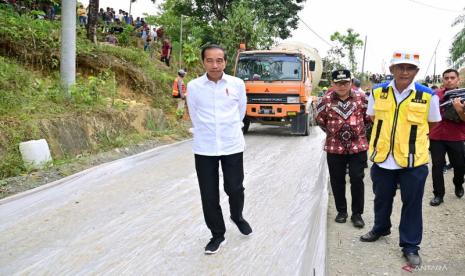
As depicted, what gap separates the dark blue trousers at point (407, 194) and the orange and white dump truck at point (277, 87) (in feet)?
25.8

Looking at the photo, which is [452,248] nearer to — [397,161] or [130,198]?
[397,161]

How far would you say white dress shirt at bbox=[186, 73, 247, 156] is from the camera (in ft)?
12.0

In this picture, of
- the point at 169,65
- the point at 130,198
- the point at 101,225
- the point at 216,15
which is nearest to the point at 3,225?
the point at 101,225

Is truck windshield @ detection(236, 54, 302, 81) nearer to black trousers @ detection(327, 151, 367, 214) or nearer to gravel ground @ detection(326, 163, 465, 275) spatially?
gravel ground @ detection(326, 163, 465, 275)

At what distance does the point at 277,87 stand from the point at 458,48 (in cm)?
822

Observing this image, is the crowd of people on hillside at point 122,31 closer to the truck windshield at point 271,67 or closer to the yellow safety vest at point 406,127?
the truck windshield at point 271,67

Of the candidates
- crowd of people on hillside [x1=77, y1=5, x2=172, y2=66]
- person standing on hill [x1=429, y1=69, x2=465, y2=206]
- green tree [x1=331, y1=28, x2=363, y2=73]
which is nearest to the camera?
person standing on hill [x1=429, y1=69, x2=465, y2=206]

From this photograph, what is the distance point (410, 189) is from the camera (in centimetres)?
363

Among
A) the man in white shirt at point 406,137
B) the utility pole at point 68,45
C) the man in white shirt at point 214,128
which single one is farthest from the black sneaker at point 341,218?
the utility pole at point 68,45

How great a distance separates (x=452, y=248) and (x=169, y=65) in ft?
51.0

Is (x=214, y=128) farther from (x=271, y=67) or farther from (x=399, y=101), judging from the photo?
(x=271, y=67)

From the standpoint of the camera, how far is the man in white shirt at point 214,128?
3.66 metres

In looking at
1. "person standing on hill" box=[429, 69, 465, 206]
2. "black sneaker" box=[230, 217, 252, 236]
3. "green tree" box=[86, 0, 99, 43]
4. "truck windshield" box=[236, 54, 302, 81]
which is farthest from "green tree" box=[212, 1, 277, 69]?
"black sneaker" box=[230, 217, 252, 236]

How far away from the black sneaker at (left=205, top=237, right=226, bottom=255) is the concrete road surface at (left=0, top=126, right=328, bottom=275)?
0.07m
